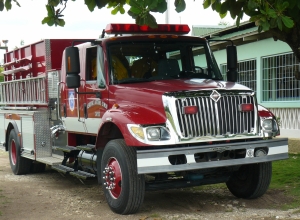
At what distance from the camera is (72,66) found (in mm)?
7820

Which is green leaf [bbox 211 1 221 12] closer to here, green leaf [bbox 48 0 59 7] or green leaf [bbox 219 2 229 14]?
green leaf [bbox 219 2 229 14]

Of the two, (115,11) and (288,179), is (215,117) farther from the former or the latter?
(288,179)

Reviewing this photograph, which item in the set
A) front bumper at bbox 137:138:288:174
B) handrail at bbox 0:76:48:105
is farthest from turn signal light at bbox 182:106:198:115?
handrail at bbox 0:76:48:105

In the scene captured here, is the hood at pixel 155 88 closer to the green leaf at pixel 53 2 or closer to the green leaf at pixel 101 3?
the green leaf at pixel 101 3

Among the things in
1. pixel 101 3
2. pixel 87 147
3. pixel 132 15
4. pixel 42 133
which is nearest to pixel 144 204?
pixel 87 147

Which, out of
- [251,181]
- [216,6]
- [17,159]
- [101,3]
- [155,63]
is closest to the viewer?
[101,3]

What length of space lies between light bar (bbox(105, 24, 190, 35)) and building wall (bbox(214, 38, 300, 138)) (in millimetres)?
7372

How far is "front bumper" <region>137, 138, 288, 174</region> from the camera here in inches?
262

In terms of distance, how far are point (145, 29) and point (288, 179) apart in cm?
352

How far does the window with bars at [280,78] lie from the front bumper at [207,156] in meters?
8.30

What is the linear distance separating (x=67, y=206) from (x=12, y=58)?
599 centimetres

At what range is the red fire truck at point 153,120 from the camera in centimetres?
691

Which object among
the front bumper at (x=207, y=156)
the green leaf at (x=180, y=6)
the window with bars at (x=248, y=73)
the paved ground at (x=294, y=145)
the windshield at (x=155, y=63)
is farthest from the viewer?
the window with bars at (x=248, y=73)

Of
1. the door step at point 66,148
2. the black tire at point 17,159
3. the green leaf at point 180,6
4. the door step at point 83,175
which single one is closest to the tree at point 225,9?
the green leaf at point 180,6
